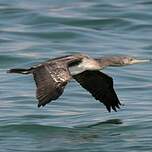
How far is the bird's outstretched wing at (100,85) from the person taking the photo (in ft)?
44.3

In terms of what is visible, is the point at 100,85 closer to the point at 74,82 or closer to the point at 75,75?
the point at 75,75

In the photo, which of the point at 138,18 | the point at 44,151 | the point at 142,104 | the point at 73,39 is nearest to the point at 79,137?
the point at 44,151

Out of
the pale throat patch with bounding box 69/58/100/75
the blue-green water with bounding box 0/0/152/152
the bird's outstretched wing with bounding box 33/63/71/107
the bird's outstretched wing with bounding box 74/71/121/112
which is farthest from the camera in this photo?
the bird's outstretched wing with bounding box 74/71/121/112

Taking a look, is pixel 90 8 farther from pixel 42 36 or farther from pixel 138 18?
pixel 42 36

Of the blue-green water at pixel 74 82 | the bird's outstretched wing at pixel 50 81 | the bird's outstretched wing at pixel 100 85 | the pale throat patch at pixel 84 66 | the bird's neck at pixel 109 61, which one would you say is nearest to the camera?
the bird's outstretched wing at pixel 50 81

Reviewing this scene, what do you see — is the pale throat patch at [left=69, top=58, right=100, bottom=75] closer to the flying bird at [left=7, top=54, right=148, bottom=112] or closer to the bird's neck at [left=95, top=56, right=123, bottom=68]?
the flying bird at [left=7, top=54, right=148, bottom=112]

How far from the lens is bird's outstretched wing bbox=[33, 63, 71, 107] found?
36.2ft

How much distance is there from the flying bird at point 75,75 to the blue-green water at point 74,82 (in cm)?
44

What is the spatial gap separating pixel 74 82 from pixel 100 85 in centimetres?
313

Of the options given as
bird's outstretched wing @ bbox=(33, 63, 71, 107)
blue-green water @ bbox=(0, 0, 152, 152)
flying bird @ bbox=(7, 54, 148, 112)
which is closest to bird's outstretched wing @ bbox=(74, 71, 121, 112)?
flying bird @ bbox=(7, 54, 148, 112)

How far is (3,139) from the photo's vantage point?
12.6 metres

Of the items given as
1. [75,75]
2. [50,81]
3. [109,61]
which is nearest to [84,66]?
[109,61]

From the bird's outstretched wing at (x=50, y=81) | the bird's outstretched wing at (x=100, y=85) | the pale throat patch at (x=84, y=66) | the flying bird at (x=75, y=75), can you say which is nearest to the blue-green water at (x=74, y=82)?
the bird's outstretched wing at (x=100, y=85)

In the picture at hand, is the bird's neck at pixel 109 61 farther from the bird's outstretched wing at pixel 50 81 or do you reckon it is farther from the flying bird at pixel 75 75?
the bird's outstretched wing at pixel 50 81
